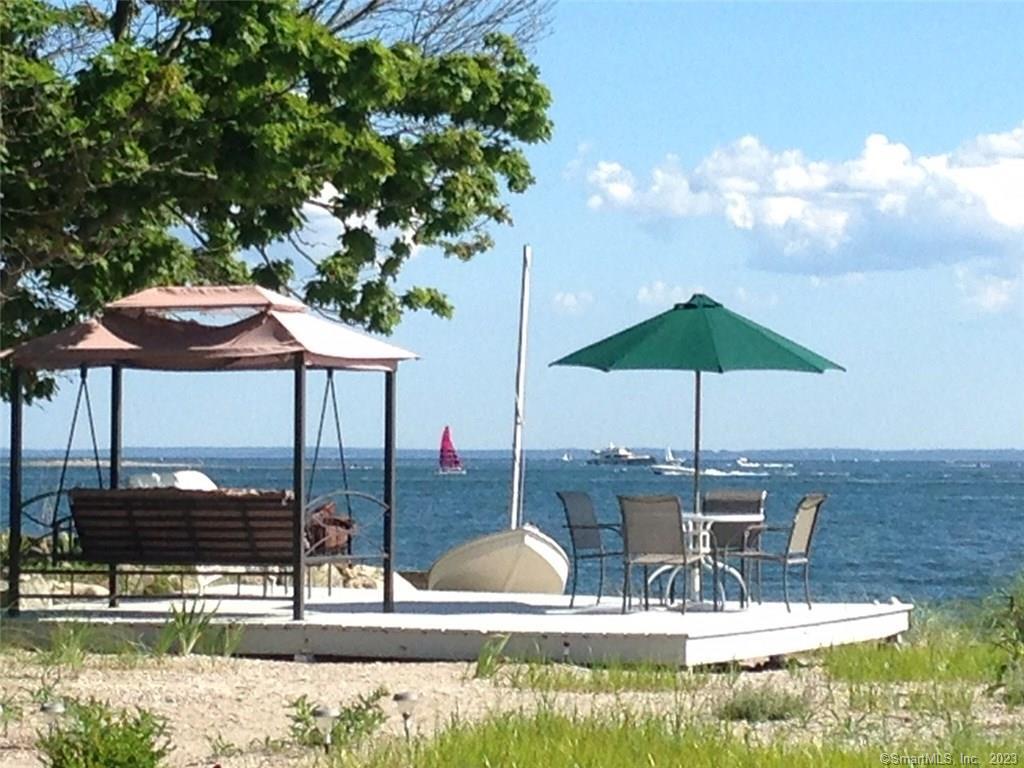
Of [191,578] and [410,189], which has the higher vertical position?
[410,189]

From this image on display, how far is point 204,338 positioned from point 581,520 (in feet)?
9.14

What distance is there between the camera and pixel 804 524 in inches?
505

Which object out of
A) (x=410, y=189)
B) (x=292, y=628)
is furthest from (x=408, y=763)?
(x=410, y=189)

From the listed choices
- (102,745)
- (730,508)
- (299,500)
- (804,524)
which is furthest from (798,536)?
(102,745)

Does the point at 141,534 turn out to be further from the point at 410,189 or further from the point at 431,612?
the point at 410,189

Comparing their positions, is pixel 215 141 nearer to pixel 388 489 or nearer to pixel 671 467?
pixel 388 489

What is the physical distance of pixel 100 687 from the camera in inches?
368

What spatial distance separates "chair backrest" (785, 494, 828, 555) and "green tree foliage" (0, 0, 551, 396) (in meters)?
3.96

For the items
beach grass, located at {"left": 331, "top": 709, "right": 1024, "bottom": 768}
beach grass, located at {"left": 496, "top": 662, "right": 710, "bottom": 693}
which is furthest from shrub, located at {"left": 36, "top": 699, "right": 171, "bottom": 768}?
beach grass, located at {"left": 496, "top": 662, "right": 710, "bottom": 693}

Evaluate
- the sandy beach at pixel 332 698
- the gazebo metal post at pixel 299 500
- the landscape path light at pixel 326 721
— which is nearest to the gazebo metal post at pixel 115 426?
the gazebo metal post at pixel 299 500

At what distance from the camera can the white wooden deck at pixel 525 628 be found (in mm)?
11312

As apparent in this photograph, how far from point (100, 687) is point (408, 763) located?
2.88 metres

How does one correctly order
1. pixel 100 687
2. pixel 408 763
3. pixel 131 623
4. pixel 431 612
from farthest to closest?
pixel 431 612, pixel 131 623, pixel 100 687, pixel 408 763

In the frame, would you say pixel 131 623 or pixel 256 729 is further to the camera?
pixel 131 623
